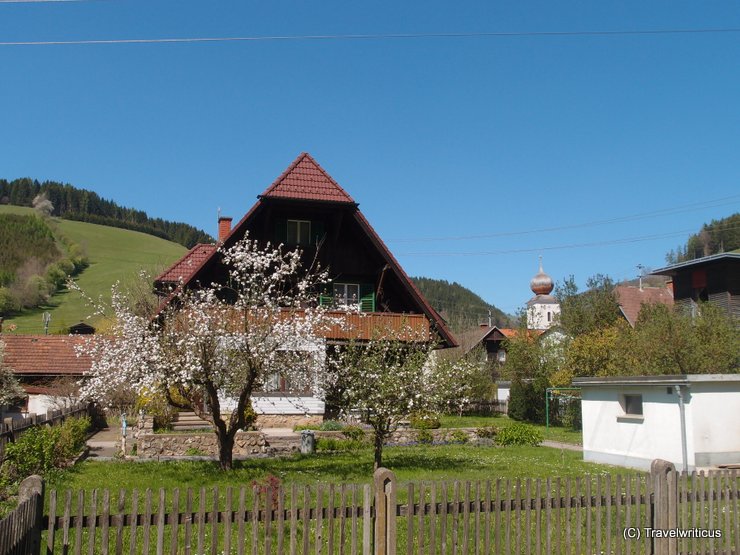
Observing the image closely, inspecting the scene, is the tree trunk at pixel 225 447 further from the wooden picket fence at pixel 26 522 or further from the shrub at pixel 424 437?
the shrub at pixel 424 437

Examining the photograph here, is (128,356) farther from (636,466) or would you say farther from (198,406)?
(636,466)

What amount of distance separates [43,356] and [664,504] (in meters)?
36.7

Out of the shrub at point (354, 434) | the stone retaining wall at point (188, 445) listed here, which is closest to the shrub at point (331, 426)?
the shrub at point (354, 434)

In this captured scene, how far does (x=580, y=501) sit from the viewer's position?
7867 millimetres

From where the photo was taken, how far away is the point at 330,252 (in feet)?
95.4

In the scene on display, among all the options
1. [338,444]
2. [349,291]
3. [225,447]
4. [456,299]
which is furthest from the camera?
[456,299]

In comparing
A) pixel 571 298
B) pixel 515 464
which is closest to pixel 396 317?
pixel 515 464

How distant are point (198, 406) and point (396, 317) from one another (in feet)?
41.7

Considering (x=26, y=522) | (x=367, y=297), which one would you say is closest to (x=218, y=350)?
(x=26, y=522)

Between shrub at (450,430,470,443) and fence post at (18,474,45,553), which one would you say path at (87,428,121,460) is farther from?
fence post at (18,474,45,553)

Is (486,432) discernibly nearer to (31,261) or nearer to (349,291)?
(349,291)

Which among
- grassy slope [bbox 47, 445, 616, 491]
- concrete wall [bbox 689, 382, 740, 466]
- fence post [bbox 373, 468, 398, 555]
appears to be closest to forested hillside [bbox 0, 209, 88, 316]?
grassy slope [bbox 47, 445, 616, 491]

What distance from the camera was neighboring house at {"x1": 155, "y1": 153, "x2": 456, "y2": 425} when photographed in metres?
27.5

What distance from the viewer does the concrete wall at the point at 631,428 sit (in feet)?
58.7
